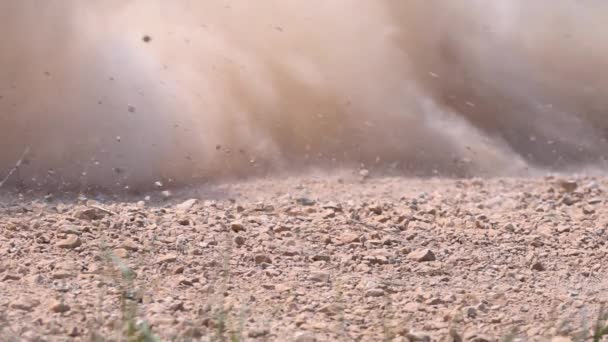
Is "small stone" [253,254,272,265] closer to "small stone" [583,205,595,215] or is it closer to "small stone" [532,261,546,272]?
"small stone" [532,261,546,272]

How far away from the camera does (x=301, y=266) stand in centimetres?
467

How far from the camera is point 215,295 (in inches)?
162

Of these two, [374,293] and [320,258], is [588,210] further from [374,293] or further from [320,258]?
[374,293]

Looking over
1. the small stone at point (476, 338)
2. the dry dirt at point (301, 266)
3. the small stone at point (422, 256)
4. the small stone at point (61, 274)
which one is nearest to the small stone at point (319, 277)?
the dry dirt at point (301, 266)

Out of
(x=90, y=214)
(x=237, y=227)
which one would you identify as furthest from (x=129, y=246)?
(x=237, y=227)

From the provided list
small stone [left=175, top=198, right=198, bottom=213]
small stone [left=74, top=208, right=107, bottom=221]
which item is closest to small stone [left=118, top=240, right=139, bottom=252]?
small stone [left=74, top=208, right=107, bottom=221]

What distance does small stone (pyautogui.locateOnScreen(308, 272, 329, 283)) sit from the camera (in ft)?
14.7

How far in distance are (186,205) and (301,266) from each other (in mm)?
1088

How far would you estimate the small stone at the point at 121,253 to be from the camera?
4.55 m

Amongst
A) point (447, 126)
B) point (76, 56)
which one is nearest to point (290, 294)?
point (76, 56)

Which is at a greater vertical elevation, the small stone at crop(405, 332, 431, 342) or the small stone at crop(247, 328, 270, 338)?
the small stone at crop(405, 332, 431, 342)

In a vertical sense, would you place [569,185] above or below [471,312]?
above

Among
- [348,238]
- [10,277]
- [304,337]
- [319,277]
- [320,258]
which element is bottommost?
[304,337]

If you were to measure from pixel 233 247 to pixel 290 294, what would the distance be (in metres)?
0.64
